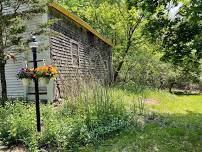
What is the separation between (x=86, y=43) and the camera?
16.7 m

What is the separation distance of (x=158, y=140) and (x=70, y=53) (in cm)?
798

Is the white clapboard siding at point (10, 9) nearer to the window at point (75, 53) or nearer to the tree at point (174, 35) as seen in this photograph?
the window at point (75, 53)

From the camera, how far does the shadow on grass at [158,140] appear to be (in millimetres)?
6751

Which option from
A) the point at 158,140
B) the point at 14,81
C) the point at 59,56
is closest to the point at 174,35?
the point at 59,56

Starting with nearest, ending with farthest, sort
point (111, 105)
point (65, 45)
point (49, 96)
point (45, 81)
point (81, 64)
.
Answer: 1. point (45, 81)
2. point (111, 105)
3. point (49, 96)
4. point (65, 45)
5. point (81, 64)

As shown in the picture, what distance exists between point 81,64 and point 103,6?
9.88 meters

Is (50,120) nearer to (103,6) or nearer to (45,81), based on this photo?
(45,81)

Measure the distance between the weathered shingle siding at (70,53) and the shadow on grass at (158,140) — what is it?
2.42m

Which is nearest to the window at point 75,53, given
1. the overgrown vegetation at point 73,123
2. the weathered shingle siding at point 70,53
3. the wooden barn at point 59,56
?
the wooden barn at point 59,56

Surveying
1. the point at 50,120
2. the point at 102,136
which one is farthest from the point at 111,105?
the point at 50,120

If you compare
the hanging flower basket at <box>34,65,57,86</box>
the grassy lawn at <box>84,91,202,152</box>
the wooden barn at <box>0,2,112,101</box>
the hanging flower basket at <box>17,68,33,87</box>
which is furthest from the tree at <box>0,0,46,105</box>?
the grassy lawn at <box>84,91,202,152</box>

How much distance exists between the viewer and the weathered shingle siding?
12312 millimetres

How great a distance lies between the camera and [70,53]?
1427 centimetres

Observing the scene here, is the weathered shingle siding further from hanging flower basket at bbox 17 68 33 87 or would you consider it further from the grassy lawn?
the grassy lawn
